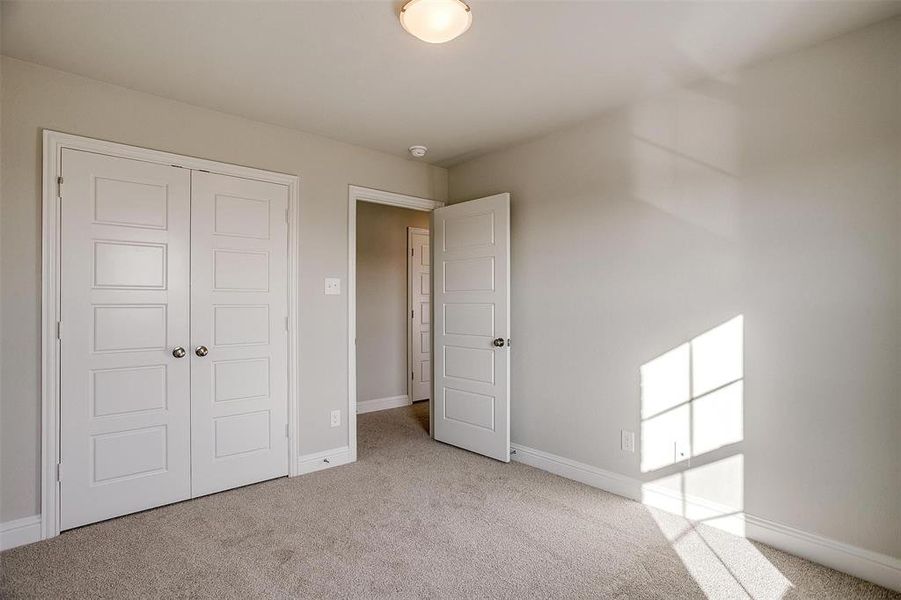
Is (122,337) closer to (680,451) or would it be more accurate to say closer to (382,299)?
(382,299)

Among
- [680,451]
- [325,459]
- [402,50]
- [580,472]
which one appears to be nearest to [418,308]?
[325,459]

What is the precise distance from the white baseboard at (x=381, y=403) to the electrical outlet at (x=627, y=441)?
3.13 m

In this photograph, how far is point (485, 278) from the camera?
3760 mm

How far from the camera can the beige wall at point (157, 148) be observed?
242 centimetres

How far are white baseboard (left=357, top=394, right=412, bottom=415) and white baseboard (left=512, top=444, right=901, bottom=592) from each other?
258cm

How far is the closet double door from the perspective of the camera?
2.61 metres

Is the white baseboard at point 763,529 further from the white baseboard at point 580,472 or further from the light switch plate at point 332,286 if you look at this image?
the light switch plate at point 332,286

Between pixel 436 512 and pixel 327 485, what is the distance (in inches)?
34.3

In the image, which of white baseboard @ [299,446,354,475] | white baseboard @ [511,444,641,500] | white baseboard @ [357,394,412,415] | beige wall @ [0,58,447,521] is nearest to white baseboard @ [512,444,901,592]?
white baseboard @ [511,444,641,500]

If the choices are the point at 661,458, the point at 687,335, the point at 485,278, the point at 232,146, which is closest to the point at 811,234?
the point at 687,335

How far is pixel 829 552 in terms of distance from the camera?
2.21 metres

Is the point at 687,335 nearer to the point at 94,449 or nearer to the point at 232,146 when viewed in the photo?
the point at 232,146

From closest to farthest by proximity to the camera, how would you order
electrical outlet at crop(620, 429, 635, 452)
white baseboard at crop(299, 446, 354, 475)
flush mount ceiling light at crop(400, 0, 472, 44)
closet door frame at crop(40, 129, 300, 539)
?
flush mount ceiling light at crop(400, 0, 472, 44) < closet door frame at crop(40, 129, 300, 539) < electrical outlet at crop(620, 429, 635, 452) < white baseboard at crop(299, 446, 354, 475)

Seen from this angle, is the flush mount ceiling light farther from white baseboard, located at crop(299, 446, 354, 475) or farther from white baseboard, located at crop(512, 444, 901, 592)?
white baseboard, located at crop(299, 446, 354, 475)
